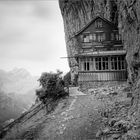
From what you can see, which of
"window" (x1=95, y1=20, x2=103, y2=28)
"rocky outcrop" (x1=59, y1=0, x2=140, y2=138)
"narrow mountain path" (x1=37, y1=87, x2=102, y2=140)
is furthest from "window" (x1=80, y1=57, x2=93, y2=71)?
"window" (x1=95, y1=20, x2=103, y2=28)

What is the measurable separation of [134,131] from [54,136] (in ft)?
26.6

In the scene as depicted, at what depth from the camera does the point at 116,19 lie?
3869 centimetres

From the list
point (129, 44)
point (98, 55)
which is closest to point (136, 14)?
Result: point (129, 44)

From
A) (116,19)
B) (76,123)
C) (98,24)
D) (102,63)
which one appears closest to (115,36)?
(98,24)

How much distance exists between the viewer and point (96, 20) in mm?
35688

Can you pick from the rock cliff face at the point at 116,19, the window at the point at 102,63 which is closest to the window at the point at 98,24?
the rock cliff face at the point at 116,19

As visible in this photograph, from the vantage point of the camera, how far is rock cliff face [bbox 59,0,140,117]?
21984mm

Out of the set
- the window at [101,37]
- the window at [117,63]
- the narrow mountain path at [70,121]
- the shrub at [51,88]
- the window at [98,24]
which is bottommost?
the narrow mountain path at [70,121]

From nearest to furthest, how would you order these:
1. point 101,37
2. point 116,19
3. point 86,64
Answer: point 86,64, point 101,37, point 116,19

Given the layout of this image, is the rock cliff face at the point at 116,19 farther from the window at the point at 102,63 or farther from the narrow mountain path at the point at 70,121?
the narrow mountain path at the point at 70,121

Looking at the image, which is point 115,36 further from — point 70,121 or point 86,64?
point 70,121

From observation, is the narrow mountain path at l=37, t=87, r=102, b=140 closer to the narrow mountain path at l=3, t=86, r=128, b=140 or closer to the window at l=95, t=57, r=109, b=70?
the narrow mountain path at l=3, t=86, r=128, b=140

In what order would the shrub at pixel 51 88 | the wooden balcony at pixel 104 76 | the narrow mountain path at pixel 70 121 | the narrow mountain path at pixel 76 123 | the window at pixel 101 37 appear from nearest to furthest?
the narrow mountain path at pixel 76 123, the narrow mountain path at pixel 70 121, the shrub at pixel 51 88, the wooden balcony at pixel 104 76, the window at pixel 101 37

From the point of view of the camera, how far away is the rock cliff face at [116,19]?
22.0 meters
